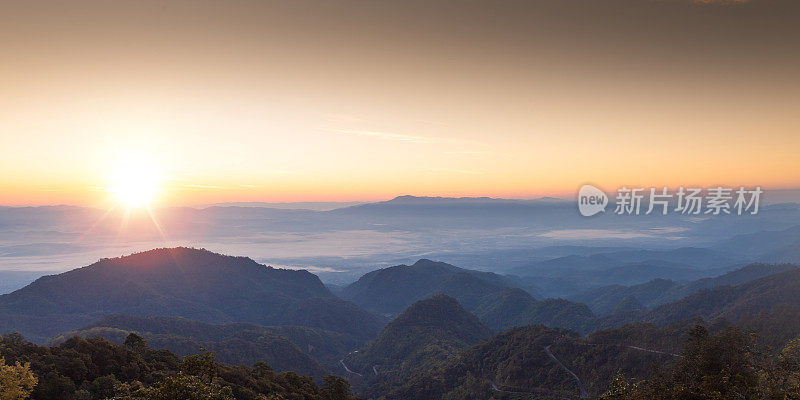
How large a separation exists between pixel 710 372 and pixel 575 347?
55.6 metres

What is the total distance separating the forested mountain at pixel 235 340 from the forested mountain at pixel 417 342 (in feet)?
49.7

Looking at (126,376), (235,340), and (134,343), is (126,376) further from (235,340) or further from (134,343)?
(235,340)

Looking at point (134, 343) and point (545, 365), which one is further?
point (545, 365)

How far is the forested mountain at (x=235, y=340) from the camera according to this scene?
4530 inches

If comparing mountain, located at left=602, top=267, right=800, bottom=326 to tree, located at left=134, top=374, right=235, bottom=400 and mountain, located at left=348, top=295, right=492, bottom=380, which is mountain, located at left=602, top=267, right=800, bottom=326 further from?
tree, located at left=134, top=374, right=235, bottom=400

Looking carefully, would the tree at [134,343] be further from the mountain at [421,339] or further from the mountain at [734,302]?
the mountain at [734,302]

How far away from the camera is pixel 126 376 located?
138 feet

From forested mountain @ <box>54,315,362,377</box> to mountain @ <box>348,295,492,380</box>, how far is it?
55.3ft

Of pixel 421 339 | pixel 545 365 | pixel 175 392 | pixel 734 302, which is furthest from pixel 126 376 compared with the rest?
pixel 734 302

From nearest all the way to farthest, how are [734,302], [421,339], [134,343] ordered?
[134,343] < [734,302] < [421,339]

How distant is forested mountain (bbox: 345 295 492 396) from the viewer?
12000 centimetres

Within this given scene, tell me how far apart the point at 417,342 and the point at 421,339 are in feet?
6.96

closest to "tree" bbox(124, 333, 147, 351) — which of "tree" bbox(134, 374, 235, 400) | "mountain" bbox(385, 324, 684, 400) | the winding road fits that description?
"tree" bbox(134, 374, 235, 400)

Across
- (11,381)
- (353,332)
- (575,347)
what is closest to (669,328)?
(575,347)
